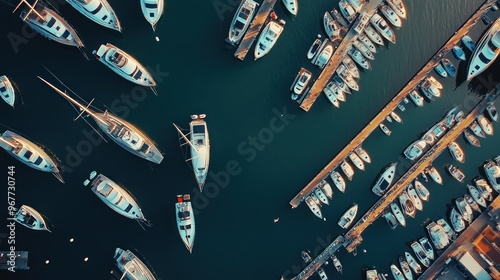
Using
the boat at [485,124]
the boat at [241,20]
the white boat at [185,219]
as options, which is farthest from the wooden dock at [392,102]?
the white boat at [185,219]

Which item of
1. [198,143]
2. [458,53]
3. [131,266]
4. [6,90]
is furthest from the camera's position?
[458,53]

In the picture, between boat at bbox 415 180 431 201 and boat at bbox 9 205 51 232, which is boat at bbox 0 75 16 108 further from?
boat at bbox 415 180 431 201

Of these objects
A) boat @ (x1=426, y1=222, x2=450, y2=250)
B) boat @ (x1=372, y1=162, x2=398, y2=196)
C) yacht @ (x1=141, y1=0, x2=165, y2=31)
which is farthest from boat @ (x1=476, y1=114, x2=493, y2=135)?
yacht @ (x1=141, y1=0, x2=165, y2=31)

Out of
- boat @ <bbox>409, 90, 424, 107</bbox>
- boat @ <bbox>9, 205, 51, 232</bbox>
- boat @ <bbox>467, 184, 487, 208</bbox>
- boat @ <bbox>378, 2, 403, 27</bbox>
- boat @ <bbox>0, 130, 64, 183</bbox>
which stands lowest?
boat @ <bbox>9, 205, 51, 232</bbox>

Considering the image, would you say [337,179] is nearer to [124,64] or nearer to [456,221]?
[456,221]

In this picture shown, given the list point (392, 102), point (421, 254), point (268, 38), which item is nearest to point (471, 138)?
point (392, 102)

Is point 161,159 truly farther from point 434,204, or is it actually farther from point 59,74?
point 434,204
